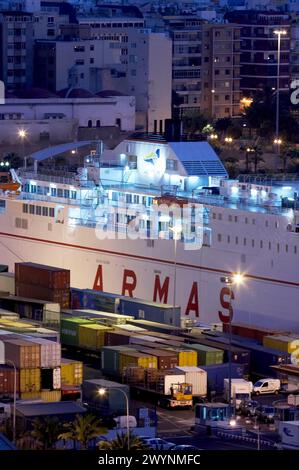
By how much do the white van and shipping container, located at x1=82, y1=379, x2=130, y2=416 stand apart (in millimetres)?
2126

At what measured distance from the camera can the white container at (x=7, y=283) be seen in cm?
3114

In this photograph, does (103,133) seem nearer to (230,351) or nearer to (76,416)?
(230,351)

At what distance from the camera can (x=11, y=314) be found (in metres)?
28.4

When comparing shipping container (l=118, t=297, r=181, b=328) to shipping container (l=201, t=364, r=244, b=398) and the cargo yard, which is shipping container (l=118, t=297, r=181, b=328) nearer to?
the cargo yard

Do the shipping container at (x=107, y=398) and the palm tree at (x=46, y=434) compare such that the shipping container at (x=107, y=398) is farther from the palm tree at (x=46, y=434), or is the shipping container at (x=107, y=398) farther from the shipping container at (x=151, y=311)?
the shipping container at (x=151, y=311)

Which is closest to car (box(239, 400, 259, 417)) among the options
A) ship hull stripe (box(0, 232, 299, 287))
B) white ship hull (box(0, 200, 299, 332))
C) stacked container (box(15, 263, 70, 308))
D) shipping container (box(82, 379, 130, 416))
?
shipping container (box(82, 379, 130, 416))

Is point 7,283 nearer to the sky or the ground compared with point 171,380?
nearer to the sky

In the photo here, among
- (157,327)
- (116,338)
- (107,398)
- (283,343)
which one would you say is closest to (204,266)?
(157,327)

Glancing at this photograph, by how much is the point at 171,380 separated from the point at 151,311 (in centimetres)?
445

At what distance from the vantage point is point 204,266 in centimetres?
3158

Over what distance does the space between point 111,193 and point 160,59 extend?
80.6ft

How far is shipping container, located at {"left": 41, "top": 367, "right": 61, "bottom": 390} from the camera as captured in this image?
24.3m

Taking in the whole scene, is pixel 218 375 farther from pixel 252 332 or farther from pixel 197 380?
pixel 252 332

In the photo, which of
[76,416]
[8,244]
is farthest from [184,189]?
[76,416]
